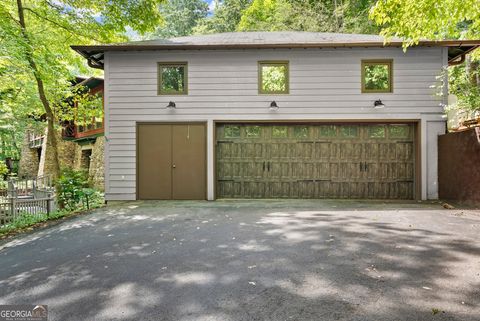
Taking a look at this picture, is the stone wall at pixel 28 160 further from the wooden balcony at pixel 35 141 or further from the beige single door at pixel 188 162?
the beige single door at pixel 188 162

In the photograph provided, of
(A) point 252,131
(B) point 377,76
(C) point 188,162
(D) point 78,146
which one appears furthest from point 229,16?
(C) point 188,162

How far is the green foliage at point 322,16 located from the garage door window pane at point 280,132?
36.9ft

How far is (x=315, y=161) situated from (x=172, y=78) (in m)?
5.67

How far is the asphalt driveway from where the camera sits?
9.50 ft

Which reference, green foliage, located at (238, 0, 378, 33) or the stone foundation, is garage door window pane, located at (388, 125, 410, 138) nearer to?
green foliage, located at (238, 0, 378, 33)

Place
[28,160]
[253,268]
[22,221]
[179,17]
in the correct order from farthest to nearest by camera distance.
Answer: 1. [179,17]
2. [28,160]
3. [22,221]
4. [253,268]

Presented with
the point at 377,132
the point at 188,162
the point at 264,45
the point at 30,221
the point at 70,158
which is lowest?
the point at 30,221

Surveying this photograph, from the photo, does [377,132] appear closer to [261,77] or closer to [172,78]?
[261,77]

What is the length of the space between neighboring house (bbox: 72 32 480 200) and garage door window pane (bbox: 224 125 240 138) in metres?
0.16

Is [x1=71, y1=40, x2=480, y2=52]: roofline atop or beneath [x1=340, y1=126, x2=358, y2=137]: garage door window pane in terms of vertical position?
atop

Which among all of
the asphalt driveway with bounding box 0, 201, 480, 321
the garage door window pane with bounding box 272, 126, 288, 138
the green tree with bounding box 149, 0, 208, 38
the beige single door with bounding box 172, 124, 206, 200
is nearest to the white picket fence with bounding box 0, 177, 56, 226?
the asphalt driveway with bounding box 0, 201, 480, 321

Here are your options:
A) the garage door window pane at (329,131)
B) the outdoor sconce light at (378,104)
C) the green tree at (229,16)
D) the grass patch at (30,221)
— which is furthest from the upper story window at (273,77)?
the green tree at (229,16)

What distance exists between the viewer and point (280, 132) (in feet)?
32.9

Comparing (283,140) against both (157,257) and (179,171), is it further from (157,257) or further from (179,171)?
(157,257)
